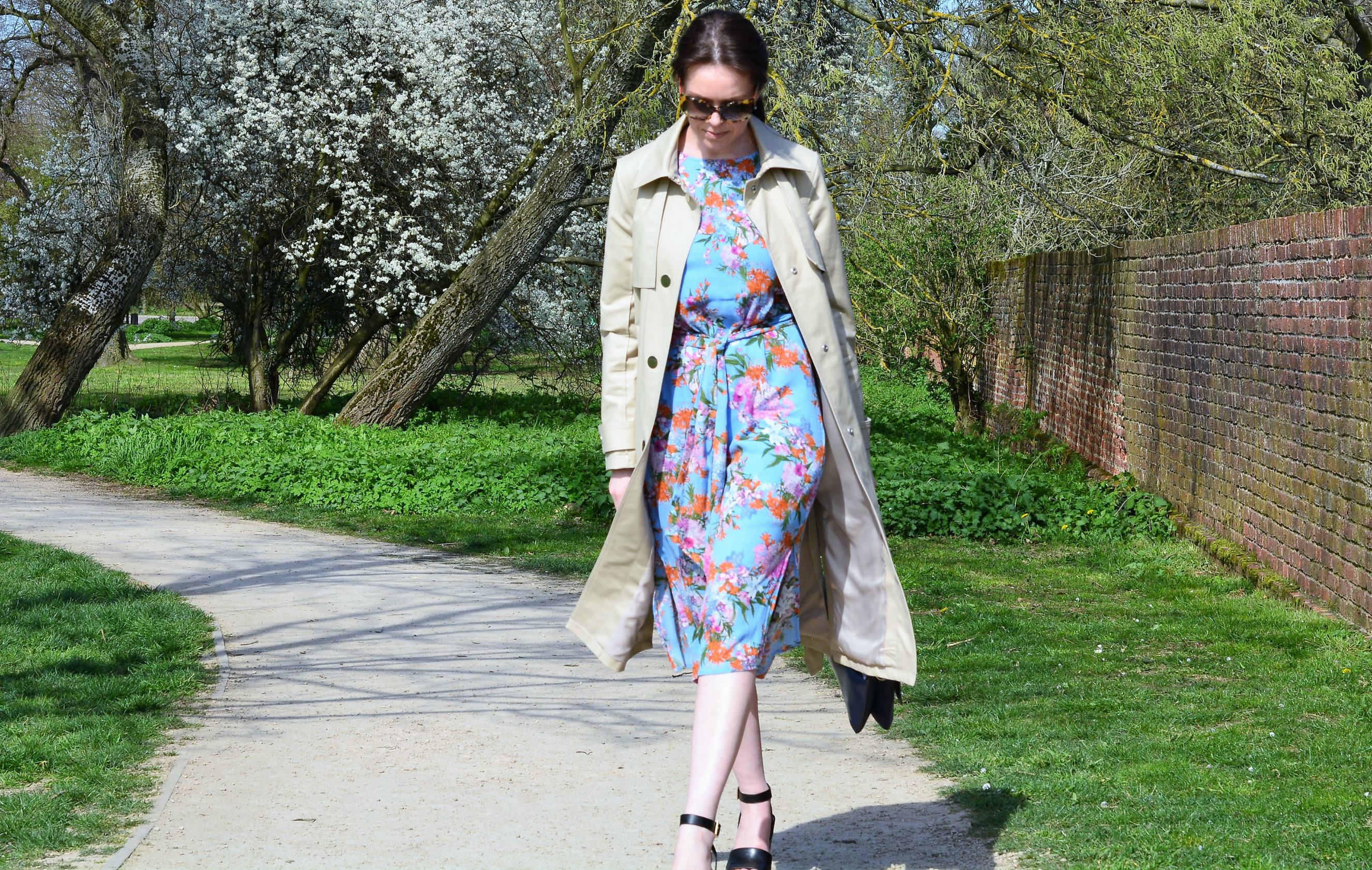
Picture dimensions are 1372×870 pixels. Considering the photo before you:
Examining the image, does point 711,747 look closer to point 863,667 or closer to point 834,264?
point 863,667

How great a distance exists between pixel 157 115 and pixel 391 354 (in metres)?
3.50

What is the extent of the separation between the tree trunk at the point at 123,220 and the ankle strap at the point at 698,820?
42.5ft

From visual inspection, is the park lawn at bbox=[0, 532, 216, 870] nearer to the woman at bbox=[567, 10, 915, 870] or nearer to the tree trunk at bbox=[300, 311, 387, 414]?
the woman at bbox=[567, 10, 915, 870]

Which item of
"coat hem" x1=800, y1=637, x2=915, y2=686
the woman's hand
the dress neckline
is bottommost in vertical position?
"coat hem" x1=800, y1=637, x2=915, y2=686

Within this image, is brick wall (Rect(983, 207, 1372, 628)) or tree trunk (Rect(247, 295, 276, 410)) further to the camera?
tree trunk (Rect(247, 295, 276, 410))

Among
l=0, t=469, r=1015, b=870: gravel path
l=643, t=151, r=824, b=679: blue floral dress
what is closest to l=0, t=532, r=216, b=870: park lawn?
l=0, t=469, r=1015, b=870: gravel path

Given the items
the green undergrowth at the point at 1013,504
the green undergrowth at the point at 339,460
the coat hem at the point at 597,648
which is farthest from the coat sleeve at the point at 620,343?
the green undergrowth at the point at 339,460

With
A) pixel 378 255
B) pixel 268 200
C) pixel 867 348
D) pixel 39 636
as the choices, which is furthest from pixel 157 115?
pixel 39 636

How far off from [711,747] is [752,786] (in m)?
0.30

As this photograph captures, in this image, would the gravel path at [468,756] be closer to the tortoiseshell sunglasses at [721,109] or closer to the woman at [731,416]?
the woman at [731,416]

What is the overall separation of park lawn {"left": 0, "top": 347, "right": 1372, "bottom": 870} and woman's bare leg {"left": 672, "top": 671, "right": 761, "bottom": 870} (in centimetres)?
90

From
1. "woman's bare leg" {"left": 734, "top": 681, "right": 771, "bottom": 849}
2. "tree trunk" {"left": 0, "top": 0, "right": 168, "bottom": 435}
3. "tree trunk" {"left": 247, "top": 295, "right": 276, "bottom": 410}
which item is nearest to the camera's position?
"woman's bare leg" {"left": 734, "top": 681, "right": 771, "bottom": 849}

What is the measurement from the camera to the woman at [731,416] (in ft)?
10.3

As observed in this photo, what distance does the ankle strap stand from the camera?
3027 mm
